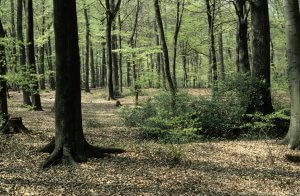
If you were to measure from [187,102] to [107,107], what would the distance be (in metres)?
9.34

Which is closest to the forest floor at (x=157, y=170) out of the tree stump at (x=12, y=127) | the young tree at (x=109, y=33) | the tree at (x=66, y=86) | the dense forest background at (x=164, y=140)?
the dense forest background at (x=164, y=140)

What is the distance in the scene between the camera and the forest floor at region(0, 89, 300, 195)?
6.88 meters

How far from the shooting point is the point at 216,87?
13.8 meters

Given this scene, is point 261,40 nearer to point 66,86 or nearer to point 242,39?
point 242,39

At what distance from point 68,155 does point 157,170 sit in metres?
2.18

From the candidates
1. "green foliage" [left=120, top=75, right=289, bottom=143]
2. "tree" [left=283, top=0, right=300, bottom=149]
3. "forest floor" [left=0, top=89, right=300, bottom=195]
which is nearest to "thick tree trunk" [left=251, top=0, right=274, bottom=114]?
"green foliage" [left=120, top=75, right=289, bottom=143]

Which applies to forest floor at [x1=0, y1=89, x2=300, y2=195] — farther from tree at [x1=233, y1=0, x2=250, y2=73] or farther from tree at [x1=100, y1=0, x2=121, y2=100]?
tree at [x1=100, y1=0, x2=121, y2=100]

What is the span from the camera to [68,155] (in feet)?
27.5

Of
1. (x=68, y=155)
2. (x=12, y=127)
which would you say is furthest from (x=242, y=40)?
(x=68, y=155)

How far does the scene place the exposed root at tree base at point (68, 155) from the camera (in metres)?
8.19

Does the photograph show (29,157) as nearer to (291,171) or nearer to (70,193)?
(70,193)

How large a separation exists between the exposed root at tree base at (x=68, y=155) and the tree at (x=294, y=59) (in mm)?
5407

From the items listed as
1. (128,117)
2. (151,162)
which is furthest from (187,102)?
(151,162)

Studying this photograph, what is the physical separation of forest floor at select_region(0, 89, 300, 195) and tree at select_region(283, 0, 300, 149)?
1.87 ft
